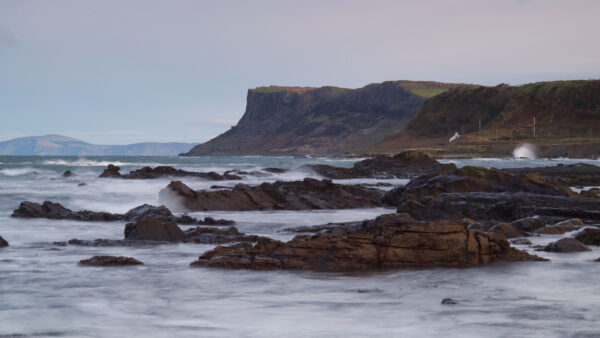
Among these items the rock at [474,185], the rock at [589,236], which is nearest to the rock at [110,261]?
the rock at [589,236]

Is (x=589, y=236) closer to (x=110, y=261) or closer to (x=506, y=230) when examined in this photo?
(x=506, y=230)

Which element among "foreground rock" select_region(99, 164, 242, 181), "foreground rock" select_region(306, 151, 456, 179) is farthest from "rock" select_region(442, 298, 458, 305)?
"foreground rock" select_region(306, 151, 456, 179)

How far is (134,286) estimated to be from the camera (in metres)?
8.70

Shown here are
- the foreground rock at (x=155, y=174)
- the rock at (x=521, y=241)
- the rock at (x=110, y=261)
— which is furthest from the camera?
the foreground rock at (x=155, y=174)

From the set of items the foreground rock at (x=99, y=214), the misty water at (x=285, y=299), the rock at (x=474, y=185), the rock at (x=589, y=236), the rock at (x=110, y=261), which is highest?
the rock at (x=474, y=185)

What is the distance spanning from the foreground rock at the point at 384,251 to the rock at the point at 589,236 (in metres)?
2.46

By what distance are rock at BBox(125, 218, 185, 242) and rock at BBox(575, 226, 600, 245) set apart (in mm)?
7854

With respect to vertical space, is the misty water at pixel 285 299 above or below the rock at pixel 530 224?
below

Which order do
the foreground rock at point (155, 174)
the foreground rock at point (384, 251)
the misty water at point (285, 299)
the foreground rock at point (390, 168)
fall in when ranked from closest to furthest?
the misty water at point (285, 299), the foreground rock at point (384, 251), the foreground rock at point (155, 174), the foreground rock at point (390, 168)

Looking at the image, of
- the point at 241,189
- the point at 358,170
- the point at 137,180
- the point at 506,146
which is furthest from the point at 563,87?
the point at 241,189

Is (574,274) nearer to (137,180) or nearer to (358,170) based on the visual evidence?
(137,180)

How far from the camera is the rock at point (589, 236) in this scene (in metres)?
11.6

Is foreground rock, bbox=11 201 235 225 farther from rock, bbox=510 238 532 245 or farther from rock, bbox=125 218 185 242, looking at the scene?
rock, bbox=510 238 532 245

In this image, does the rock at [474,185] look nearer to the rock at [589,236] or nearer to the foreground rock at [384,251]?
the rock at [589,236]
